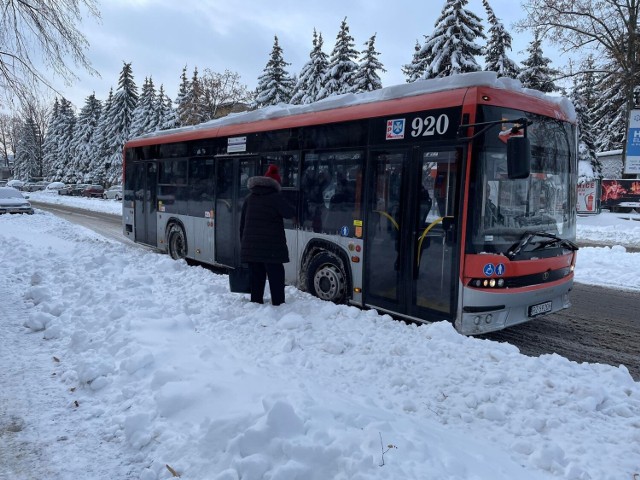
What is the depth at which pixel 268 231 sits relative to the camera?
6.71 meters

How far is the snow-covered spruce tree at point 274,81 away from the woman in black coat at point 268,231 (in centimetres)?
3496

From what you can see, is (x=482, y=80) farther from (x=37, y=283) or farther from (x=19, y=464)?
(x=37, y=283)

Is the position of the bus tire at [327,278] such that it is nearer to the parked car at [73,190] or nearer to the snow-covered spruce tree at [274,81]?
the snow-covered spruce tree at [274,81]

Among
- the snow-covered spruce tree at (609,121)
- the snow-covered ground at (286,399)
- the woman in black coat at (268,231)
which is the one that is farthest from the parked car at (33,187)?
the woman in black coat at (268,231)

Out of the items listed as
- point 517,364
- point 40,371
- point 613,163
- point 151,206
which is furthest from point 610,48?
point 40,371

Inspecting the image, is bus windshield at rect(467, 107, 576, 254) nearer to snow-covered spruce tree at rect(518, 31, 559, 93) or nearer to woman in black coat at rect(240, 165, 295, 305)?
woman in black coat at rect(240, 165, 295, 305)

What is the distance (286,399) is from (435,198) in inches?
129

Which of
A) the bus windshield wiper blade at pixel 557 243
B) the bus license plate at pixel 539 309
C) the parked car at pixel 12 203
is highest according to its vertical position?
the bus windshield wiper blade at pixel 557 243

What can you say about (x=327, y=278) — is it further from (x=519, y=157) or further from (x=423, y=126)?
(x=519, y=157)

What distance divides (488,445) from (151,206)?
11.1 metres

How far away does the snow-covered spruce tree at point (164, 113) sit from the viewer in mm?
48547

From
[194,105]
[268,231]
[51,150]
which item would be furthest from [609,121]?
[51,150]

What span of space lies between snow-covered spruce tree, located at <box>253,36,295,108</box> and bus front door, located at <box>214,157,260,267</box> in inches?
1256

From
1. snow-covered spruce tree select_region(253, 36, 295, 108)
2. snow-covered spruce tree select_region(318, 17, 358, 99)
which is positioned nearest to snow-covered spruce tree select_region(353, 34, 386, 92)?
snow-covered spruce tree select_region(318, 17, 358, 99)
